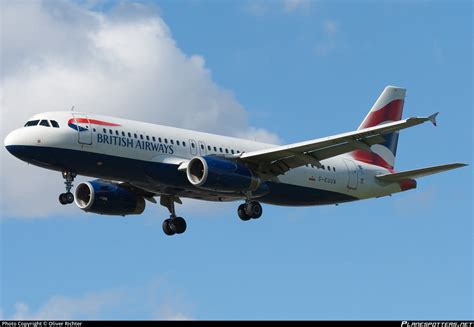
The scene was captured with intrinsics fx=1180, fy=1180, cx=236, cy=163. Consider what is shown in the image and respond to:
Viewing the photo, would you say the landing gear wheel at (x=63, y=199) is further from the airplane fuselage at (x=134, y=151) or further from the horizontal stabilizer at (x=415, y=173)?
the horizontal stabilizer at (x=415, y=173)

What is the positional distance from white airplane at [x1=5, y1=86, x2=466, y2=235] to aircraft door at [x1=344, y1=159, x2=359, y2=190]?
0.05 m

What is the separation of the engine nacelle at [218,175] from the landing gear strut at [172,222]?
6.64 m

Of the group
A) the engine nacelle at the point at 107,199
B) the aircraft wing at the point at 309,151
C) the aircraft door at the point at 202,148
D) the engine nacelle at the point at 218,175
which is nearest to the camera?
the aircraft wing at the point at 309,151

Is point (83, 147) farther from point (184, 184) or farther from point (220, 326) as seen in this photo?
point (220, 326)

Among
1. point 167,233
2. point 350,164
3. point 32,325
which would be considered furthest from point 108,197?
point 32,325

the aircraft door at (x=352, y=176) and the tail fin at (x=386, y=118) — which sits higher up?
the tail fin at (x=386, y=118)

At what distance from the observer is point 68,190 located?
56.4m

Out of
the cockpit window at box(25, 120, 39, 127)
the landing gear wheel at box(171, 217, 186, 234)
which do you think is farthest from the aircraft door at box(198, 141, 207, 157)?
the cockpit window at box(25, 120, 39, 127)

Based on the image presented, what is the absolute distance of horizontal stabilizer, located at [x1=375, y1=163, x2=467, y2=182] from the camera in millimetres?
59050

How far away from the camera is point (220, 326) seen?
124 feet

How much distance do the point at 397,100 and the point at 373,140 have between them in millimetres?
15037

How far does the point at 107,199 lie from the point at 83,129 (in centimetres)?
784

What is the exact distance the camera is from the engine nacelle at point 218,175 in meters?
57.0

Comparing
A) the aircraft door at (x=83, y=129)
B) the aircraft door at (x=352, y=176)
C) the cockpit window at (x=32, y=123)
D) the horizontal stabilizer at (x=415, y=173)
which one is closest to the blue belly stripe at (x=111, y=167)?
the aircraft door at (x=83, y=129)
